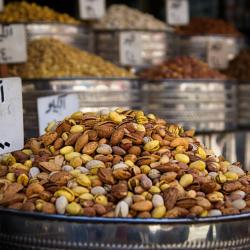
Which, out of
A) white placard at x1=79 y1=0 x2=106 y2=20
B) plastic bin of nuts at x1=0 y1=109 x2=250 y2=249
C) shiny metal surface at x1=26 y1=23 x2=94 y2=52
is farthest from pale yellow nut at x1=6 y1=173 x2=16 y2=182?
white placard at x1=79 y1=0 x2=106 y2=20

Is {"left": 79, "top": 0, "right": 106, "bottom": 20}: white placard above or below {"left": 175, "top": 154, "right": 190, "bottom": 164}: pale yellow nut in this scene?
above

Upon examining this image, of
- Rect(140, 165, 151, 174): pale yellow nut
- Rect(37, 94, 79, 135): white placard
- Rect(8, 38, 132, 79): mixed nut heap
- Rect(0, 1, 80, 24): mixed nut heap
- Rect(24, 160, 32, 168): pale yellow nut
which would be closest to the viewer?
Rect(140, 165, 151, 174): pale yellow nut

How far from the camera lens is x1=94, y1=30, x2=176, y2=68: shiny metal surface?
13.3 ft

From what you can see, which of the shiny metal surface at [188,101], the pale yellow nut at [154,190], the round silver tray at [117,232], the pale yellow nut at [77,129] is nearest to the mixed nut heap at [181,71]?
the shiny metal surface at [188,101]

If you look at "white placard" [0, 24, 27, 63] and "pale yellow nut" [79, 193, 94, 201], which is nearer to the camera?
"pale yellow nut" [79, 193, 94, 201]

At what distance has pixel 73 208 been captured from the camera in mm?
1512

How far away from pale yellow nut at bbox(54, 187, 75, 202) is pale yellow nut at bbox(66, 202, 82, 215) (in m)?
0.04

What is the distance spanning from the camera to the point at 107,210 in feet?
4.98

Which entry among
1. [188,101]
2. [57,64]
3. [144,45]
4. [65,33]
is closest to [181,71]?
[188,101]

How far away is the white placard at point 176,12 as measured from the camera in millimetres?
4621

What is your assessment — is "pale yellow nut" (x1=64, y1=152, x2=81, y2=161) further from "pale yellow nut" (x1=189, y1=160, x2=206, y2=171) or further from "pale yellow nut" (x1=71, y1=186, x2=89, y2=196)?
"pale yellow nut" (x1=189, y1=160, x2=206, y2=171)

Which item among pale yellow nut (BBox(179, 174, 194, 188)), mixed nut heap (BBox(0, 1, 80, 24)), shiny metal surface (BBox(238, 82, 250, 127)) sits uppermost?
mixed nut heap (BBox(0, 1, 80, 24))

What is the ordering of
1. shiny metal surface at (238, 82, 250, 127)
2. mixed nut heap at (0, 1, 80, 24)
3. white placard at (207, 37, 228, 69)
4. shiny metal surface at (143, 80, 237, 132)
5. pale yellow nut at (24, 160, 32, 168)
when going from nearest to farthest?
1. pale yellow nut at (24, 160, 32, 168)
2. shiny metal surface at (143, 80, 237, 132)
3. mixed nut heap at (0, 1, 80, 24)
4. shiny metal surface at (238, 82, 250, 127)
5. white placard at (207, 37, 228, 69)

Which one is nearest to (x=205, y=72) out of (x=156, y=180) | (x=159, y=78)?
(x=159, y=78)
